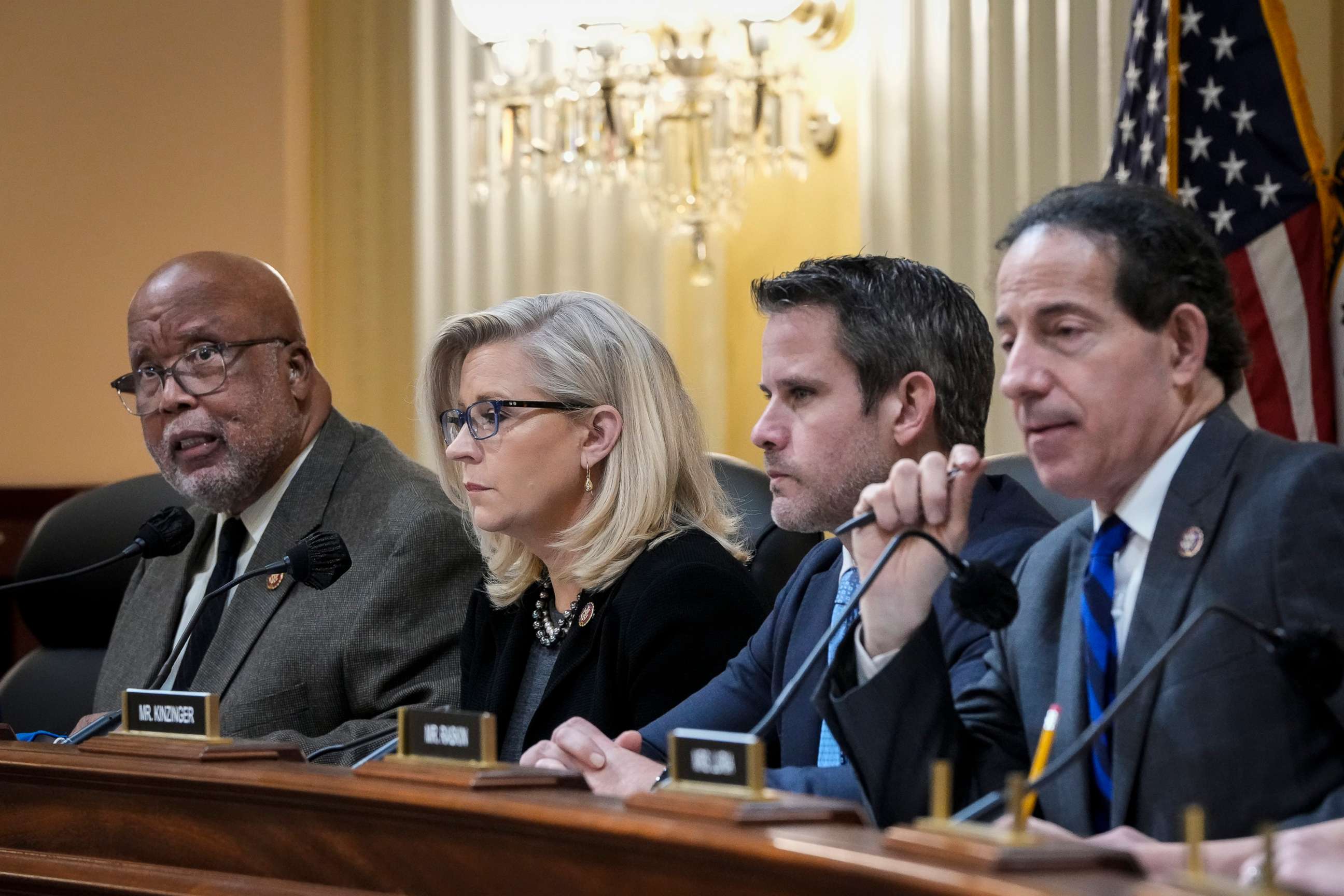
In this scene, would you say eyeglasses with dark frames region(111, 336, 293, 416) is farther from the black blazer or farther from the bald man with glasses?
the black blazer

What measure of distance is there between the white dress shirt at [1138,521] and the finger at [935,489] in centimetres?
16

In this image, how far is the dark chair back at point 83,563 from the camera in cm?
369

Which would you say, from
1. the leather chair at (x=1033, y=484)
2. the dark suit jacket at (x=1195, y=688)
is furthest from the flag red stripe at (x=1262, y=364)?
the dark suit jacket at (x=1195, y=688)

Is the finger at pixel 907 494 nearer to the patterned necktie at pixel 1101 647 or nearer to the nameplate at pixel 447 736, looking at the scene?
the patterned necktie at pixel 1101 647

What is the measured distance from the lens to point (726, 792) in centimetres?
143

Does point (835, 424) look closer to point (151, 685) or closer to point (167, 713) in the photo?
point (167, 713)

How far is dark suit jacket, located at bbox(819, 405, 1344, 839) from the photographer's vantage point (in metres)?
1.56

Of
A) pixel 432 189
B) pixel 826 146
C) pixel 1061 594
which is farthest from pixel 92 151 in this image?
pixel 1061 594

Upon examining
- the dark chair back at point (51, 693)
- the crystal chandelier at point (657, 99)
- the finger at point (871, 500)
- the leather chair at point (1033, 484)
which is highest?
the crystal chandelier at point (657, 99)

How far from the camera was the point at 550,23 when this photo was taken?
466cm

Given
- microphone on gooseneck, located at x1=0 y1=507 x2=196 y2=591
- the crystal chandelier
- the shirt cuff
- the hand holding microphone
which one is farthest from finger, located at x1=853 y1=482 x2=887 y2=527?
the crystal chandelier

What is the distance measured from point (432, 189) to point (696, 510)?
105 inches

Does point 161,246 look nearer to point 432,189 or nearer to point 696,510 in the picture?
point 432,189

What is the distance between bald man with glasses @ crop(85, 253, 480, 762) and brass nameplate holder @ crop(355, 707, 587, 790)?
3.12 ft
